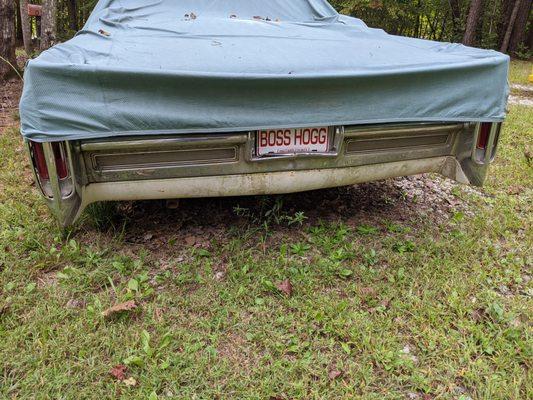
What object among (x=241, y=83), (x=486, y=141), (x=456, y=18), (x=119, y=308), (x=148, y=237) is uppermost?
(x=241, y=83)

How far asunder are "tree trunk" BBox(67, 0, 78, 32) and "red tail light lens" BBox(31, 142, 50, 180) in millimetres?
16312

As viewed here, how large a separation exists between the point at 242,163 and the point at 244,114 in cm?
26

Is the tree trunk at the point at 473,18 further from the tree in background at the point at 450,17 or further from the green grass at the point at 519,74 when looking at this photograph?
the green grass at the point at 519,74

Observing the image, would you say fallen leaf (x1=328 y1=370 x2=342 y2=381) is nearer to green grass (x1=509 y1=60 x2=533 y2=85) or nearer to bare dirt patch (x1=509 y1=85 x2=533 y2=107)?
bare dirt patch (x1=509 y1=85 x2=533 y2=107)

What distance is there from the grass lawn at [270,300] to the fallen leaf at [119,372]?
1 cm

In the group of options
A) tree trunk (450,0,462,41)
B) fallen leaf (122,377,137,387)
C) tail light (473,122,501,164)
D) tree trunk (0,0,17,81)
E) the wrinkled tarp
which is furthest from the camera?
tree trunk (450,0,462,41)

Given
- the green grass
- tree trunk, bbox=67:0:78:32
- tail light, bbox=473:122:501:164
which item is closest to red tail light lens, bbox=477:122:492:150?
tail light, bbox=473:122:501:164

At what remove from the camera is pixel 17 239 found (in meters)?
2.67

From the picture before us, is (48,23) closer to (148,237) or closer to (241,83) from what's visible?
(148,237)

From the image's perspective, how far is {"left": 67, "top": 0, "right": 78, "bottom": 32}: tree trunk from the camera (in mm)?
15931

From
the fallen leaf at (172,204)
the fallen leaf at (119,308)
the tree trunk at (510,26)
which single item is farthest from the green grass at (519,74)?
the fallen leaf at (119,308)

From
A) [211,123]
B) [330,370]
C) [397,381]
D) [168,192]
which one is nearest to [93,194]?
[168,192]

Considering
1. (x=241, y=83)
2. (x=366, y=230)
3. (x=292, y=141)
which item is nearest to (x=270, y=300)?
(x=292, y=141)

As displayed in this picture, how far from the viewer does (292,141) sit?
7.45 feet
